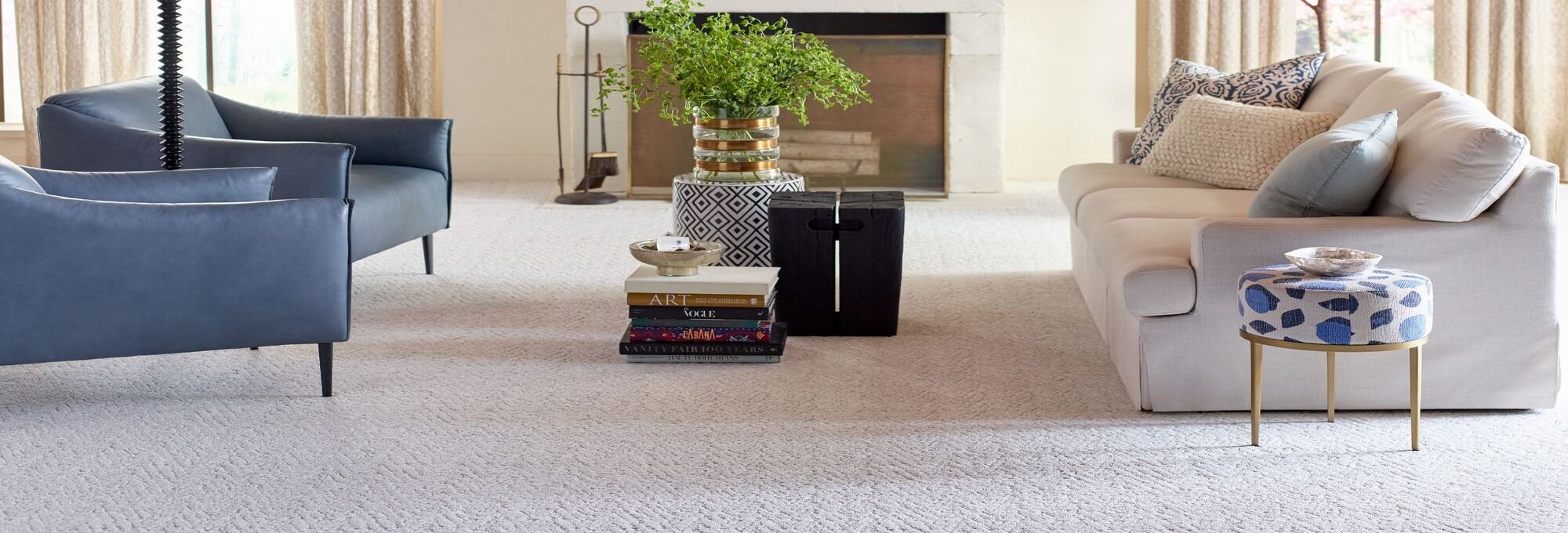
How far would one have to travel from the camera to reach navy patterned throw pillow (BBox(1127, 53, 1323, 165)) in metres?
4.59

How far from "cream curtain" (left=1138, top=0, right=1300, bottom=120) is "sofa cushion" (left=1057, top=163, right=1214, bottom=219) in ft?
8.66

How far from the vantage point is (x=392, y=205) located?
445cm

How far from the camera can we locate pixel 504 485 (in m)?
2.70

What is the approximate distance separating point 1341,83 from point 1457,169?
1.54m

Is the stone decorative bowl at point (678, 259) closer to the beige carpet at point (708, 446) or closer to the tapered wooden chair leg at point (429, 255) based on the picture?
the beige carpet at point (708, 446)

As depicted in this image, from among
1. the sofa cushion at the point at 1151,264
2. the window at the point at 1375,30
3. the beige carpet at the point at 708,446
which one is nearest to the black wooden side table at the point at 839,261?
the beige carpet at the point at 708,446

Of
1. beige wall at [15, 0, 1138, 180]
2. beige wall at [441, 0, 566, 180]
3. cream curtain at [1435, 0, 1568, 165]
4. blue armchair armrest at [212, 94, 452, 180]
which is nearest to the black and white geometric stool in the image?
blue armchair armrest at [212, 94, 452, 180]

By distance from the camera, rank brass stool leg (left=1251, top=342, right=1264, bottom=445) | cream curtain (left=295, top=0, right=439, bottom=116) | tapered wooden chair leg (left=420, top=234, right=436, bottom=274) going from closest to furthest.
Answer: brass stool leg (left=1251, top=342, right=1264, bottom=445), tapered wooden chair leg (left=420, top=234, right=436, bottom=274), cream curtain (left=295, top=0, right=439, bottom=116)

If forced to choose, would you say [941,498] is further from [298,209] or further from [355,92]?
[355,92]

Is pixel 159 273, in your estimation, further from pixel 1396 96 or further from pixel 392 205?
pixel 1396 96

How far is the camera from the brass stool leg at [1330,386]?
9.83 feet

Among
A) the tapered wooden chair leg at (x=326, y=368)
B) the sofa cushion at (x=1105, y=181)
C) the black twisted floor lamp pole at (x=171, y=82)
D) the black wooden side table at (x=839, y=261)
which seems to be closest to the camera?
the tapered wooden chair leg at (x=326, y=368)

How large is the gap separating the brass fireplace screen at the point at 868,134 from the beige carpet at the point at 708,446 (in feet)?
9.37

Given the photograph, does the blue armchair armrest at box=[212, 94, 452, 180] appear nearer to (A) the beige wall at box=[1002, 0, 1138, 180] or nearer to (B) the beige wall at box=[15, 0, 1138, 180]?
(B) the beige wall at box=[15, 0, 1138, 180]
